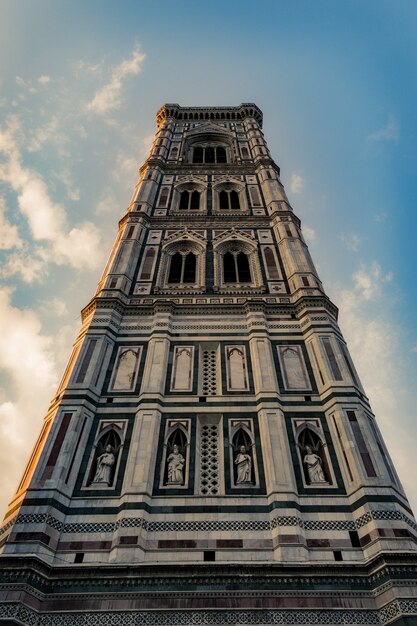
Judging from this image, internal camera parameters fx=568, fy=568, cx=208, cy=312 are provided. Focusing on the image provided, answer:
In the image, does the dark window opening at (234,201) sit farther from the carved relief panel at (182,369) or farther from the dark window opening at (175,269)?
the carved relief panel at (182,369)

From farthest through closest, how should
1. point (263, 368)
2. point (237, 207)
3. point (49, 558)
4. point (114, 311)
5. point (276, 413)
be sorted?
1. point (237, 207)
2. point (114, 311)
3. point (263, 368)
4. point (276, 413)
5. point (49, 558)

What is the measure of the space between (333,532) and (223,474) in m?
1.89

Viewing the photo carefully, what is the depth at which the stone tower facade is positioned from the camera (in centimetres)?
705

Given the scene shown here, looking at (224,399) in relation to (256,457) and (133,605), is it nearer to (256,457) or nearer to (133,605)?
(256,457)

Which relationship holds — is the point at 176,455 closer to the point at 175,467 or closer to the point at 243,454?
the point at 175,467

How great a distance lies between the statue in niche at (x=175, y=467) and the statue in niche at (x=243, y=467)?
2.91 ft

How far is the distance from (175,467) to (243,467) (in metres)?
1.09

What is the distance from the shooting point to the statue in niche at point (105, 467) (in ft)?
29.1

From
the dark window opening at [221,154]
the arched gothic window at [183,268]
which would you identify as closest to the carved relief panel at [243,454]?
the arched gothic window at [183,268]

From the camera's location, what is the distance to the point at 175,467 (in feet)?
29.9

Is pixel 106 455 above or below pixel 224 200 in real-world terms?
below

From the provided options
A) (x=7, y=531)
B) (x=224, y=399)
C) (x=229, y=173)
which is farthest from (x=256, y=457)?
(x=229, y=173)


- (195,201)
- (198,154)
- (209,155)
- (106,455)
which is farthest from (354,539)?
(198,154)

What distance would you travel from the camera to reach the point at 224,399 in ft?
34.5
